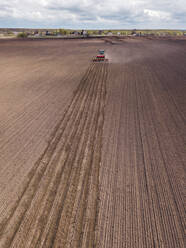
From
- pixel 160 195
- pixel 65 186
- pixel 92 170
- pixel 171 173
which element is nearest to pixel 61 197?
pixel 65 186

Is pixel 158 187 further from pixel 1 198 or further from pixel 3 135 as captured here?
pixel 3 135

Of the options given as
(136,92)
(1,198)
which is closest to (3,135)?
(1,198)

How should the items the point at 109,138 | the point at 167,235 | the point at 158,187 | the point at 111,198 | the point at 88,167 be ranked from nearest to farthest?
the point at 167,235, the point at 111,198, the point at 158,187, the point at 88,167, the point at 109,138

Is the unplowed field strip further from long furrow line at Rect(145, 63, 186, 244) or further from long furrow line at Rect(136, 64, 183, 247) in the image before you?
long furrow line at Rect(145, 63, 186, 244)

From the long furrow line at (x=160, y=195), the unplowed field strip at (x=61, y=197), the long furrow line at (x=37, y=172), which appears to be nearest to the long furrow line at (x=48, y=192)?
the unplowed field strip at (x=61, y=197)

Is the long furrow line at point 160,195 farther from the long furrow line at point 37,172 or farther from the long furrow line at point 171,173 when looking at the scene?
the long furrow line at point 37,172

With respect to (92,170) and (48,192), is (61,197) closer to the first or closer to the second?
(48,192)
